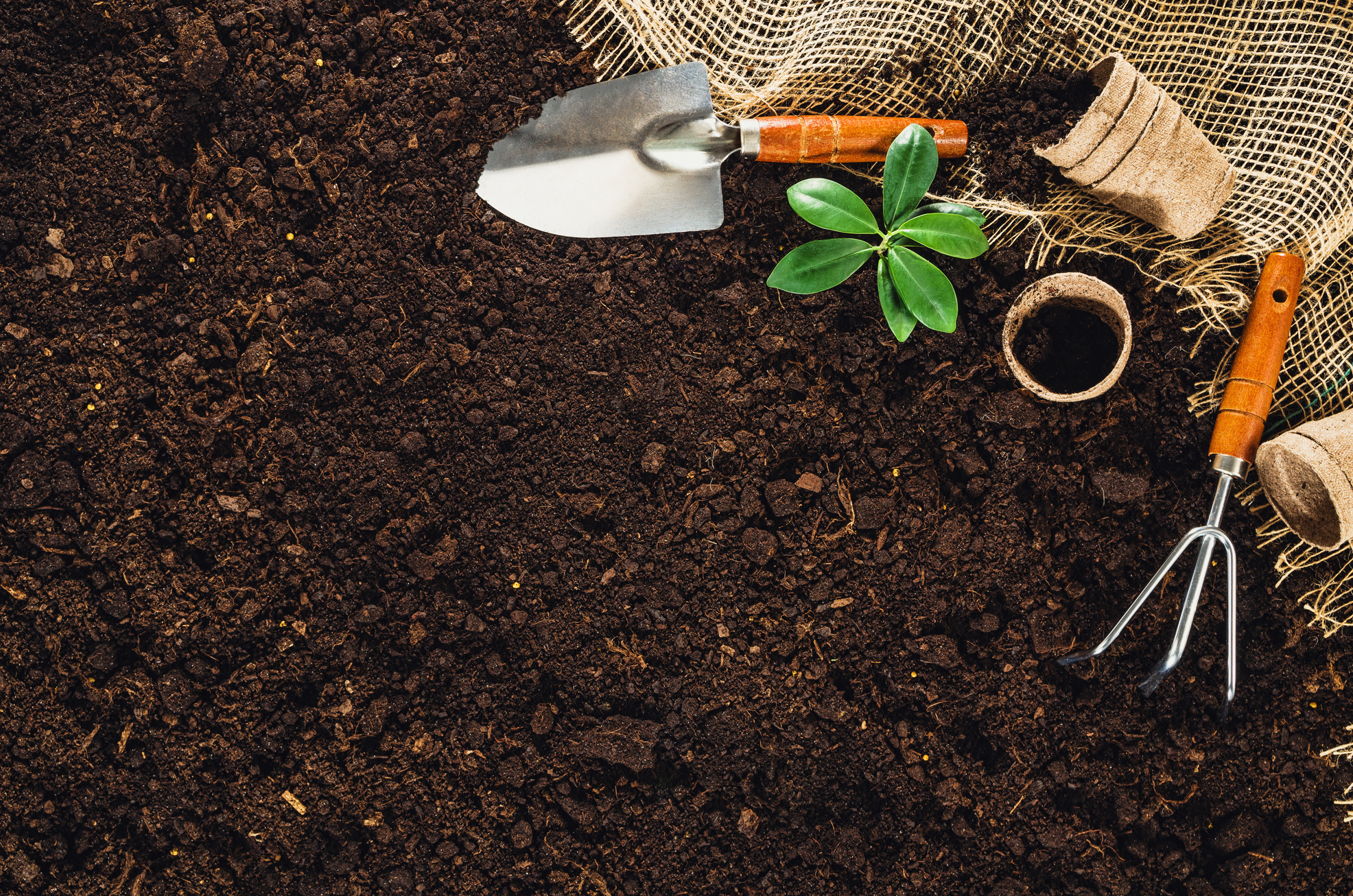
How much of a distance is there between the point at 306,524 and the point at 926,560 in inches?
43.1

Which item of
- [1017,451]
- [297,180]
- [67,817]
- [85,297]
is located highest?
[297,180]

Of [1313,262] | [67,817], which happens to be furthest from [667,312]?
[67,817]

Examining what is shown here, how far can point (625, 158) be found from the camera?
5.02ft

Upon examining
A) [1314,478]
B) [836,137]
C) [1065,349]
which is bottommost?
[1314,478]

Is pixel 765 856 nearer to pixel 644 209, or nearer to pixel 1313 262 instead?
pixel 644 209

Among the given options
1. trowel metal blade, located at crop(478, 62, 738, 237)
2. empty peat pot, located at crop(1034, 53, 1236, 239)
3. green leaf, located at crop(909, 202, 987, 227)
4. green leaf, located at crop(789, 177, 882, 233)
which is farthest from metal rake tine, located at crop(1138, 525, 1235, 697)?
trowel metal blade, located at crop(478, 62, 738, 237)

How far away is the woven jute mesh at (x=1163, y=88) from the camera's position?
148cm

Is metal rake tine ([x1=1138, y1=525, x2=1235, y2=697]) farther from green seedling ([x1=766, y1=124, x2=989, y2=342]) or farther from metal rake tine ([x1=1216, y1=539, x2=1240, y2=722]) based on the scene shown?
green seedling ([x1=766, y1=124, x2=989, y2=342])

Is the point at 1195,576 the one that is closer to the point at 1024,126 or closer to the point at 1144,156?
the point at 1144,156

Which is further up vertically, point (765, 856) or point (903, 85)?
point (903, 85)

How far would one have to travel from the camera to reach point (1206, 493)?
1.53 m

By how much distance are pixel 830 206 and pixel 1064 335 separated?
0.48 meters

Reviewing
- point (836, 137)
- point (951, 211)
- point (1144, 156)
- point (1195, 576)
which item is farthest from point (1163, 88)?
point (1195, 576)

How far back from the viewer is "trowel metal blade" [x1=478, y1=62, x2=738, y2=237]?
4.96ft
